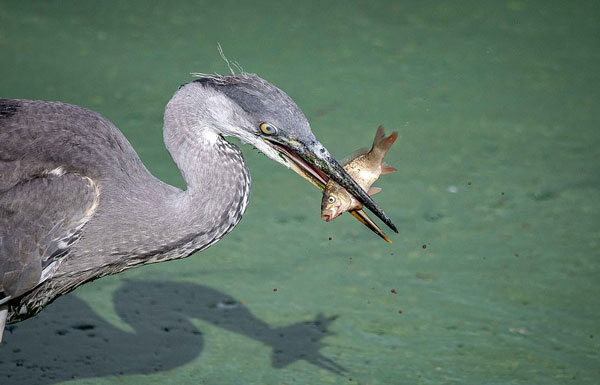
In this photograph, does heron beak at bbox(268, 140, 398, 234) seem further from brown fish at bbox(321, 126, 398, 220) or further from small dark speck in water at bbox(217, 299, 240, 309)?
small dark speck in water at bbox(217, 299, 240, 309)

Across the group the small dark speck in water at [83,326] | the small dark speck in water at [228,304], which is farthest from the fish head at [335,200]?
the small dark speck in water at [83,326]

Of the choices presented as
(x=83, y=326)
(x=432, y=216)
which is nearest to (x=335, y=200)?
(x=83, y=326)

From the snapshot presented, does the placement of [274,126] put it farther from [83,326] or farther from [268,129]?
[83,326]

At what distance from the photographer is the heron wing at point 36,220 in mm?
3318

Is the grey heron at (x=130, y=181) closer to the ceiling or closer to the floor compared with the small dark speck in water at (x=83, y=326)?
closer to the ceiling

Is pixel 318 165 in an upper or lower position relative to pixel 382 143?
lower

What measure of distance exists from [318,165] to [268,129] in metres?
0.21

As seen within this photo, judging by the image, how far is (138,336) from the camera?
4281mm

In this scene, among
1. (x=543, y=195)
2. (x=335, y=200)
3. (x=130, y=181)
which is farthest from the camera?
(x=543, y=195)

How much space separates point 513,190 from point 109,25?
10.7 feet

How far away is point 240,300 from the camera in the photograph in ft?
14.8

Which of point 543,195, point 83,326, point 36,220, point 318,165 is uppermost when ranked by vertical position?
point 543,195

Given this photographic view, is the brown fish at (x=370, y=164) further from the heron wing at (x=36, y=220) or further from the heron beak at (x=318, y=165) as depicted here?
the heron wing at (x=36, y=220)

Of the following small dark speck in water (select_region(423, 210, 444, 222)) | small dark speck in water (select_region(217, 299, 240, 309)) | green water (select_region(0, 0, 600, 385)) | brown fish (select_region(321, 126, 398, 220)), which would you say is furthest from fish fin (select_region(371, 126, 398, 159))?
small dark speck in water (select_region(423, 210, 444, 222))
